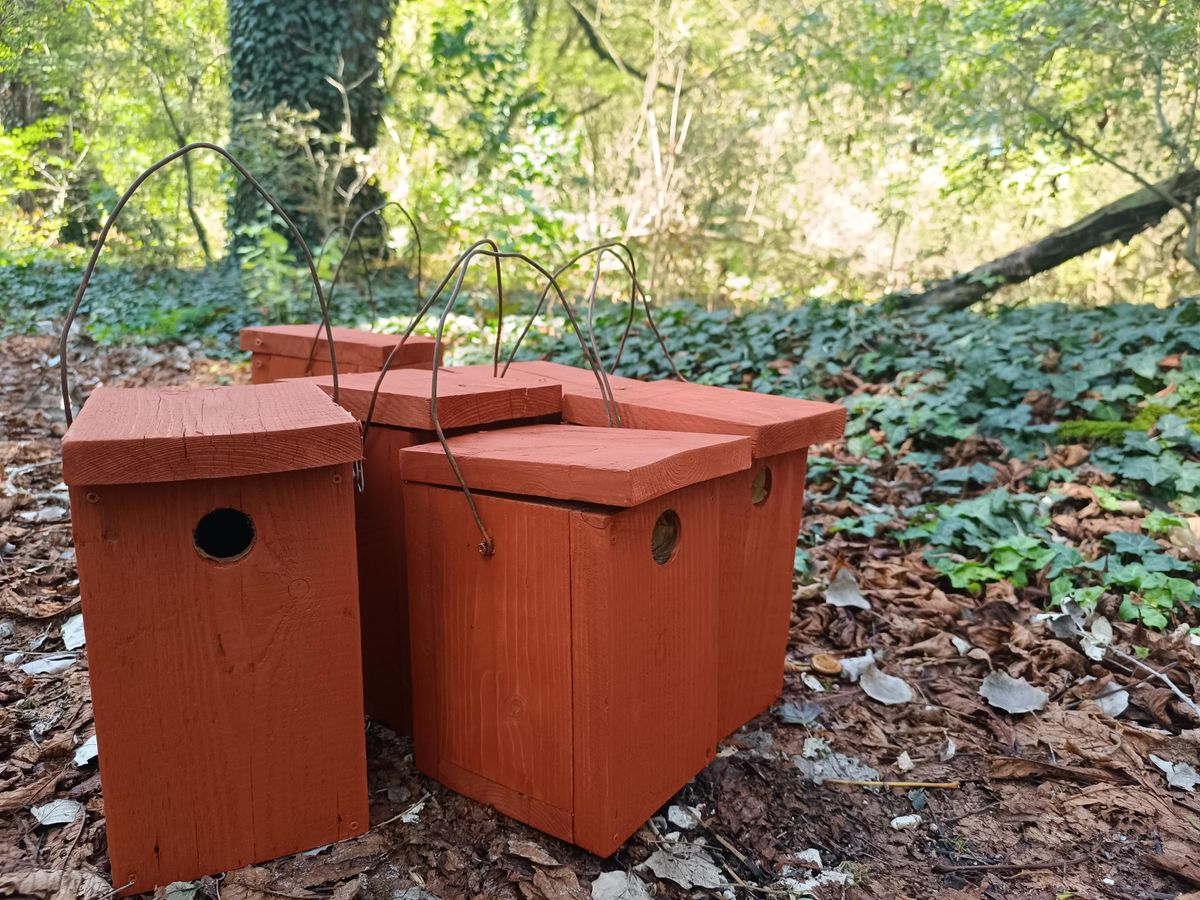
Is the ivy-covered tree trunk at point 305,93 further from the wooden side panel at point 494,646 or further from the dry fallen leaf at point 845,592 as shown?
the wooden side panel at point 494,646

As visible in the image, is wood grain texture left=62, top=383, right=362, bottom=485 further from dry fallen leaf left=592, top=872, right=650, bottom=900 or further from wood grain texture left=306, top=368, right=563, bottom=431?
dry fallen leaf left=592, top=872, right=650, bottom=900

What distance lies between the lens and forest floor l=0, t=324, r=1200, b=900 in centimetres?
157

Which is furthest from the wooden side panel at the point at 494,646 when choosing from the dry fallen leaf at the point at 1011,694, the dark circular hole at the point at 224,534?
the dry fallen leaf at the point at 1011,694

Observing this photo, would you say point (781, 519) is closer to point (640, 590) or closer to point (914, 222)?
point (640, 590)

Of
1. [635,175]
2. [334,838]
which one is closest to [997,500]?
[334,838]

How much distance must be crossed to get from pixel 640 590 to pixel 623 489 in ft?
0.83

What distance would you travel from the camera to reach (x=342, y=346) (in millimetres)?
2812

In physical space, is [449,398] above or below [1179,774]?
above

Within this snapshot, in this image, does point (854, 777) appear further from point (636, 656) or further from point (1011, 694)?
point (636, 656)

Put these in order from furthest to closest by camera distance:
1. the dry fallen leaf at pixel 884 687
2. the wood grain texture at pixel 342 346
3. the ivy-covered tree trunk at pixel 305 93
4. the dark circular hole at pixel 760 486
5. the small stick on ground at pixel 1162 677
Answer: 1. the ivy-covered tree trunk at pixel 305 93
2. the wood grain texture at pixel 342 346
3. the dry fallen leaf at pixel 884 687
4. the small stick on ground at pixel 1162 677
5. the dark circular hole at pixel 760 486

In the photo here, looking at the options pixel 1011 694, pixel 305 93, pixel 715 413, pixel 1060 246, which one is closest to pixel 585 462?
Answer: pixel 715 413

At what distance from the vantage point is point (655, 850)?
1647 mm

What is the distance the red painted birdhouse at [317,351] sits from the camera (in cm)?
271

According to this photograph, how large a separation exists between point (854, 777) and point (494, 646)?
3.16 feet
